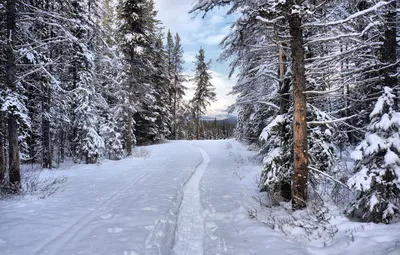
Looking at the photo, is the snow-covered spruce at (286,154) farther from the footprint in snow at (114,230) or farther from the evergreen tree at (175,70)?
the evergreen tree at (175,70)

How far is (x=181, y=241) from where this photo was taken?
5.34 meters

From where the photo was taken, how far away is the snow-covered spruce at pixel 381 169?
4.43 m

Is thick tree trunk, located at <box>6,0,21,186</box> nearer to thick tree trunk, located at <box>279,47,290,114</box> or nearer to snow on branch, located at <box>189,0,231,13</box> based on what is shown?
snow on branch, located at <box>189,0,231,13</box>

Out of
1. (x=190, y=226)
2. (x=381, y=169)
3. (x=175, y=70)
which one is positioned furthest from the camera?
(x=175, y=70)

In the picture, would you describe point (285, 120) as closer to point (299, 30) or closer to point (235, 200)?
point (299, 30)

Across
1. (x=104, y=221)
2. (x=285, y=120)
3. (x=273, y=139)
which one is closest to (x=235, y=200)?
(x=273, y=139)

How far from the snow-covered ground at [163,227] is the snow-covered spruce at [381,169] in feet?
1.11

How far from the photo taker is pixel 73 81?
617 inches

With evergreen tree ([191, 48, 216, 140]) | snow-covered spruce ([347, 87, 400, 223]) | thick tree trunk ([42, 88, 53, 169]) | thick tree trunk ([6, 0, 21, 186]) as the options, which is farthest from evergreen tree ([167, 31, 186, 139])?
snow-covered spruce ([347, 87, 400, 223])

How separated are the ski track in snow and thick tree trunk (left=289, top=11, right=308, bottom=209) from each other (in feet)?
7.94

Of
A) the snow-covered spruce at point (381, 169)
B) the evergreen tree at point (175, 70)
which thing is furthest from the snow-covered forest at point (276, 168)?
the evergreen tree at point (175, 70)

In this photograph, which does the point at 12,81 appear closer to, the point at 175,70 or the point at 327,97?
the point at 327,97

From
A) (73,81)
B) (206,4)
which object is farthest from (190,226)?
(73,81)

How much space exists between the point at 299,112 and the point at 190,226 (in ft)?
12.1
